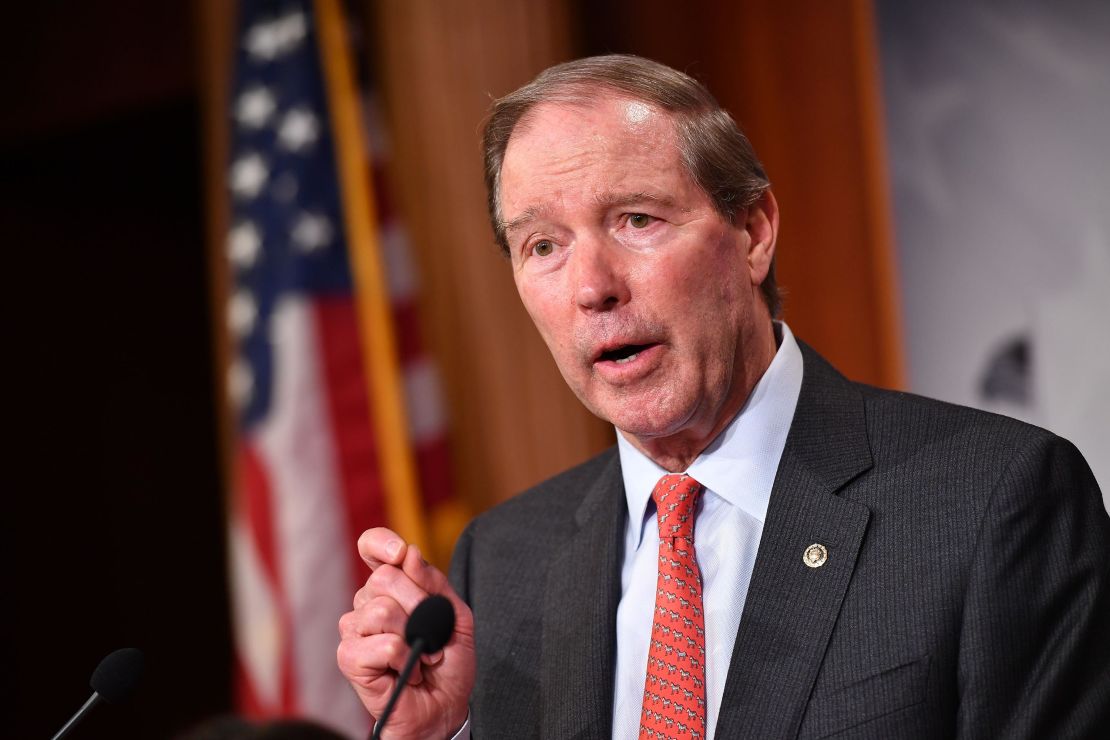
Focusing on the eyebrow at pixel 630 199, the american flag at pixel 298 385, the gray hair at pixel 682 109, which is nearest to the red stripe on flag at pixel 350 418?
the american flag at pixel 298 385

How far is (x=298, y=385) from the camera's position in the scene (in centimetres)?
345

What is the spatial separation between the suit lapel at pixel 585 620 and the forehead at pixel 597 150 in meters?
0.45

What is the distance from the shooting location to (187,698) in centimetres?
475

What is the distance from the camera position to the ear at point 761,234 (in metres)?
1.70

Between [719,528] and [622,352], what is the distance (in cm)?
27

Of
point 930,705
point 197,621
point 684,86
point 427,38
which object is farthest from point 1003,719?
point 197,621

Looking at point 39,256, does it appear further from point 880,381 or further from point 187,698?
point 880,381

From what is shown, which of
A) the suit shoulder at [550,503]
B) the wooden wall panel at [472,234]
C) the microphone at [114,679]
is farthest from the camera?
the wooden wall panel at [472,234]

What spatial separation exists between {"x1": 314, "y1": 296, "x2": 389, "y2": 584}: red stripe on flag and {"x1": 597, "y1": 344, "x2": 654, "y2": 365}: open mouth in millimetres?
1990

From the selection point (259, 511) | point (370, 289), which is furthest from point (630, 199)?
point (259, 511)

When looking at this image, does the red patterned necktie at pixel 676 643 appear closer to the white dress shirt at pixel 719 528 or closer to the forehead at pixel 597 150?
the white dress shirt at pixel 719 528

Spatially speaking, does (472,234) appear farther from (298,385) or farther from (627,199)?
(627,199)

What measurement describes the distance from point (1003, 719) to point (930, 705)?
0.08m

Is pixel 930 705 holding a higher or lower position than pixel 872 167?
lower
